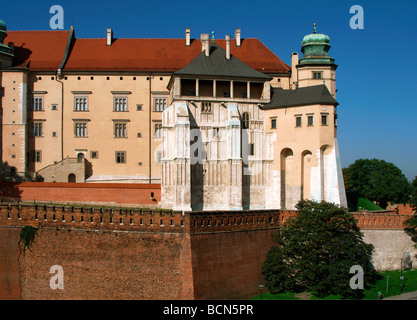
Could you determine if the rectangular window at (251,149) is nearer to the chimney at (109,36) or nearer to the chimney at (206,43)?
the chimney at (206,43)

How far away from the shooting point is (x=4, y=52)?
165 feet

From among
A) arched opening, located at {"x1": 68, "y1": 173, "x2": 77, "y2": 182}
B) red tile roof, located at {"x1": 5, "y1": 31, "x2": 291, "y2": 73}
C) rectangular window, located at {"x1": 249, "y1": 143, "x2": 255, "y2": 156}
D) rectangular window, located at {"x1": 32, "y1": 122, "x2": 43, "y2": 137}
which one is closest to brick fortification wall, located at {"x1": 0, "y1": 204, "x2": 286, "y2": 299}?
rectangular window, located at {"x1": 249, "y1": 143, "x2": 255, "y2": 156}

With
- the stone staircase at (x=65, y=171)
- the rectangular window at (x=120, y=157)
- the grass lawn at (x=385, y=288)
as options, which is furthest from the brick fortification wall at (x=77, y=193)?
the grass lawn at (x=385, y=288)

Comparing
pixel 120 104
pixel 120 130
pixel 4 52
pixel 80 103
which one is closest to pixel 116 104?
pixel 120 104

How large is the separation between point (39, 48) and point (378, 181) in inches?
1751

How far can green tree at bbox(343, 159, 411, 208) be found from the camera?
64.4 metres

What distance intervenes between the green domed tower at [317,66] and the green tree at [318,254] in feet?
54.9

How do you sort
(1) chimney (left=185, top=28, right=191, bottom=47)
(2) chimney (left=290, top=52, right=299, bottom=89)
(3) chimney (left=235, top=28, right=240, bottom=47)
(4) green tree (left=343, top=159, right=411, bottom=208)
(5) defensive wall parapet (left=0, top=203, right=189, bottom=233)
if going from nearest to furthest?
(5) defensive wall parapet (left=0, top=203, right=189, bottom=233) → (2) chimney (left=290, top=52, right=299, bottom=89) → (3) chimney (left=235, top=28, right=240, bottom=47) → (1) chimney (left=185, top=28, right=191, bottom=47) → (4) green tree (left=343, top=159, right=411, bottom=208)

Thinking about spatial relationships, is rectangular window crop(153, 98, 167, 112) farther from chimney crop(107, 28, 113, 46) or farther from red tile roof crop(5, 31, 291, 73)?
chimney crop(107, 28, 113, 46)

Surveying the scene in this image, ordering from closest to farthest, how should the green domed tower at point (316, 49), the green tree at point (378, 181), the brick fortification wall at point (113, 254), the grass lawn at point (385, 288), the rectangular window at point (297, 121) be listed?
1. the brick fortification wall at point (113, 254)
2. the grass lawn at point (385, 288)
3. the rectangular window at point (297, 121)
4. the green domed tower at point (316, 49)
5. the green tree at point (378, 181)

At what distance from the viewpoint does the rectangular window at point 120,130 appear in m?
52.5

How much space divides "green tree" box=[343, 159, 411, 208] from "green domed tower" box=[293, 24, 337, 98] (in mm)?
19753

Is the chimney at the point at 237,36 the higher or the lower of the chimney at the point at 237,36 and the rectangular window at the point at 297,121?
the higher

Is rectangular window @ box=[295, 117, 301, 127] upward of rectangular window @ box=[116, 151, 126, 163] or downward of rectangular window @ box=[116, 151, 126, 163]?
upward
